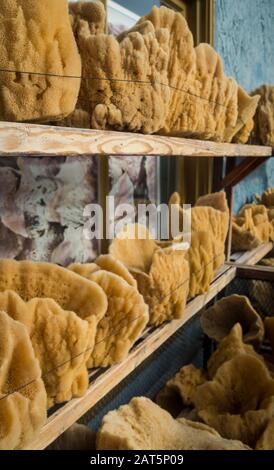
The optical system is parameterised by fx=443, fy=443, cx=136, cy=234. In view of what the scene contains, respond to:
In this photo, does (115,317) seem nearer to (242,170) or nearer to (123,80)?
(123,80)

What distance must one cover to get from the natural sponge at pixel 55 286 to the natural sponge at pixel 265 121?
1528 mm

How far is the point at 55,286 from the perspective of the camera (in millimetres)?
812

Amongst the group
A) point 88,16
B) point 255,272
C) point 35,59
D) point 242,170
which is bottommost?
point 255,272

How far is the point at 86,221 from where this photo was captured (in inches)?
57.7

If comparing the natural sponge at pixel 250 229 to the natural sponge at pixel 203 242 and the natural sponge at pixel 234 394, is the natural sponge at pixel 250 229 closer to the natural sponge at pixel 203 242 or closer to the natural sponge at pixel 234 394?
the natural sponge at pixel 203 242

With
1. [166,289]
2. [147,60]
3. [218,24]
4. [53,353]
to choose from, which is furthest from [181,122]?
[218,24]

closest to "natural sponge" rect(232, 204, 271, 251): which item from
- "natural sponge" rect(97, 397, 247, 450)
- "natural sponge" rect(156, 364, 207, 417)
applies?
"natural sponge" rect(156, 364, 207, 417)

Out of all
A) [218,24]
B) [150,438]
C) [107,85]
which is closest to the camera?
[107,85]

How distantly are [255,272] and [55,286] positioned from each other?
125 cm

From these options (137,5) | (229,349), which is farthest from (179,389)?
(137,5)

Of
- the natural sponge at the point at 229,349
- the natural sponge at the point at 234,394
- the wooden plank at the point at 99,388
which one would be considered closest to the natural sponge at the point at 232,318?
the natural sponge at the point at 229,349

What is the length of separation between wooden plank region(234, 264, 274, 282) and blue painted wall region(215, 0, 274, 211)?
934 millimetres
